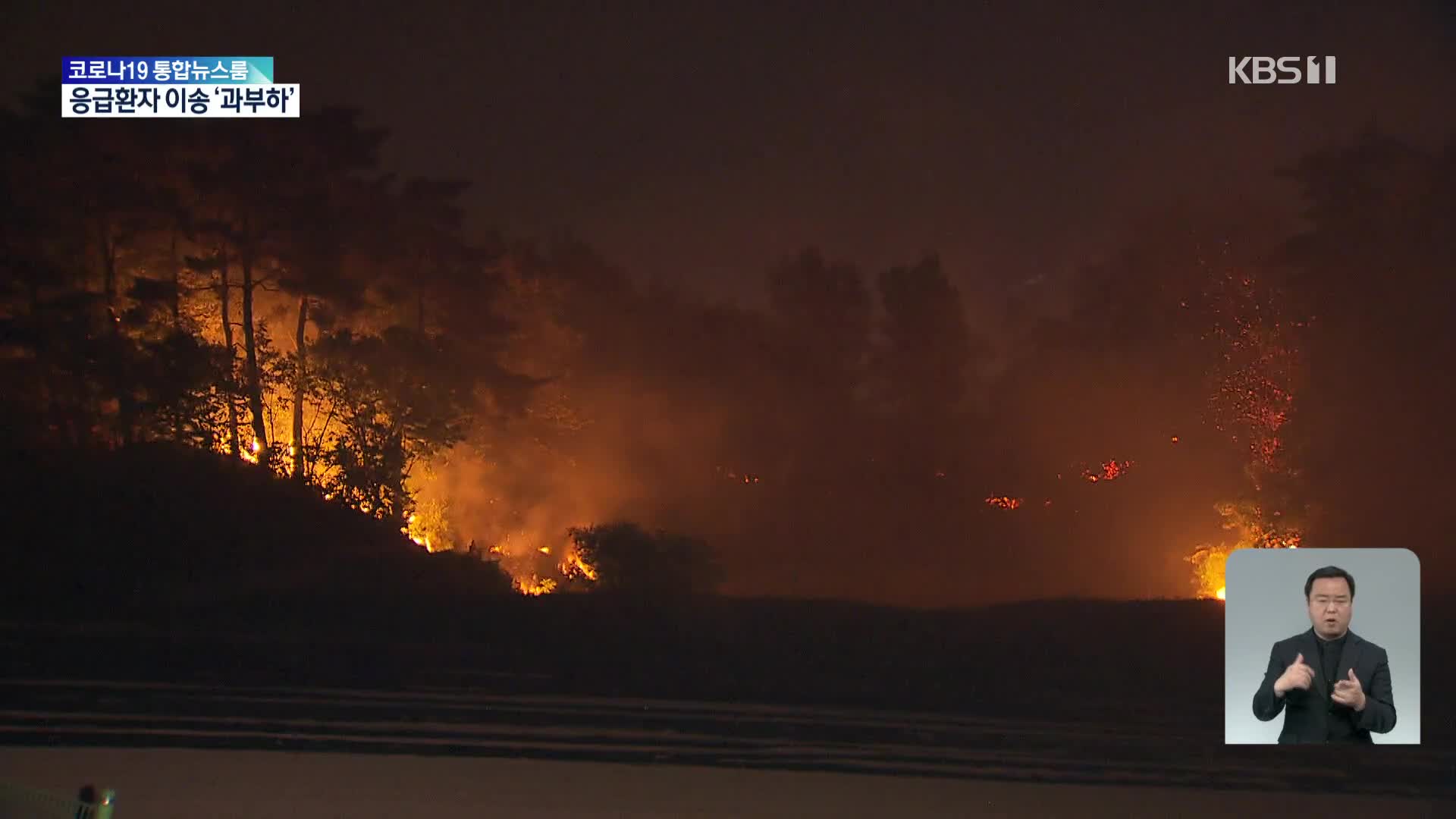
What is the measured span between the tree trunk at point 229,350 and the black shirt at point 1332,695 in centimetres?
1796

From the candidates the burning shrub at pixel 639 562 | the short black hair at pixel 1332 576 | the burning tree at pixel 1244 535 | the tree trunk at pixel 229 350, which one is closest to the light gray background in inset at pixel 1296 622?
the short black hair at pixel 1332 576

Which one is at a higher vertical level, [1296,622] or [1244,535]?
[1244,535]

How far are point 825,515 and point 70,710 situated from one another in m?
21.4

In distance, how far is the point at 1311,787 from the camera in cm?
852

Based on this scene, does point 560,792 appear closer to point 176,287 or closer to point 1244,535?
point 176,287

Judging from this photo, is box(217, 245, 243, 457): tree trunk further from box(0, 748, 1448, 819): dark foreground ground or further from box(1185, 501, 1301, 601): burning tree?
box(1185, 501, 1301, 601): burning tree

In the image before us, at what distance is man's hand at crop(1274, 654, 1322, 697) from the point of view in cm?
553

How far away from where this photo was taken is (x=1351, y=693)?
18.2ft

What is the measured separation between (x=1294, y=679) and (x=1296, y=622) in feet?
0.90

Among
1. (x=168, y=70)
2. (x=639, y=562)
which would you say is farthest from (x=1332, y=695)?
(x=639, y=562)

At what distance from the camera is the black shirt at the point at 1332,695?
5.57 metres

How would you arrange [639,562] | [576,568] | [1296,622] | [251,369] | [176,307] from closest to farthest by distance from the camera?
[1296,622] < [176,307] < [251,369] < [639,562] < [576,568]

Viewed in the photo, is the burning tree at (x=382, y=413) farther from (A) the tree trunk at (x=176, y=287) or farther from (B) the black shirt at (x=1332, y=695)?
(B) the black shirt at (x=1332, y=695)

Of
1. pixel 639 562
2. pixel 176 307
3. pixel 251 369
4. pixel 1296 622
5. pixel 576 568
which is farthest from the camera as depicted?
pixel 576 568
